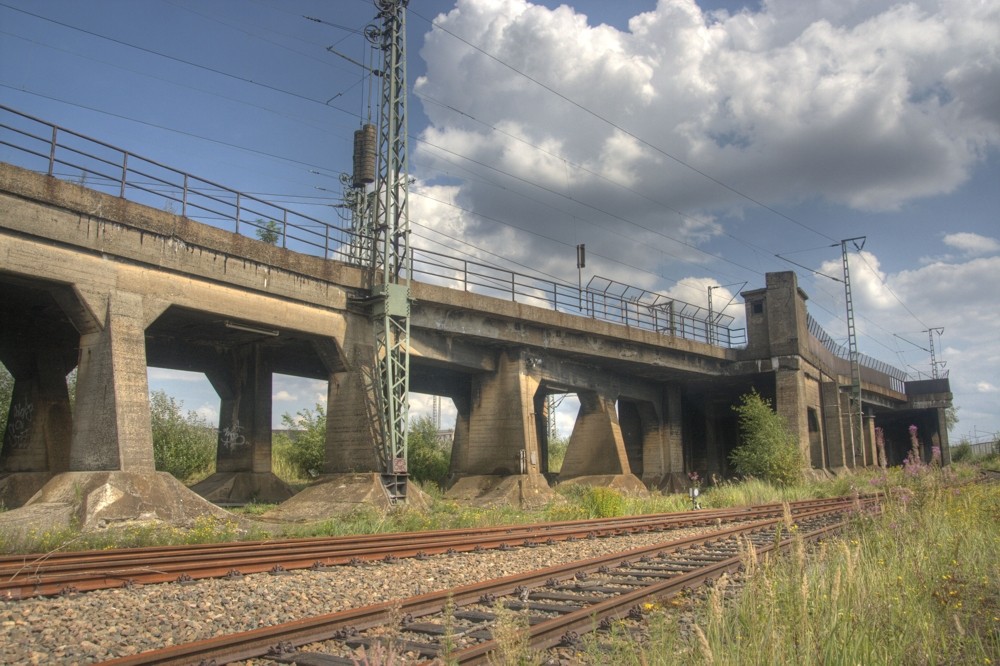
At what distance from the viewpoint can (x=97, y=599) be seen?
7281mm

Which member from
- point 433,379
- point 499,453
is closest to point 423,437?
point 433,379

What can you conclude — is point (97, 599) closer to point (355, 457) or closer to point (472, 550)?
point (472, 550)

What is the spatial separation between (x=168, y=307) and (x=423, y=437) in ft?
71.1

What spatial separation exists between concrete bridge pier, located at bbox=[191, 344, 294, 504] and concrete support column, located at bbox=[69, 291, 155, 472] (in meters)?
7.69

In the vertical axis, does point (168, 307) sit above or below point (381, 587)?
above

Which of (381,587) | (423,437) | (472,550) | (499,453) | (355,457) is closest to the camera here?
(381,587)

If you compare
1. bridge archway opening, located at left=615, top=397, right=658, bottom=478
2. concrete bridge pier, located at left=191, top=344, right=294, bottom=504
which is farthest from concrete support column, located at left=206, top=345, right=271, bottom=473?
bridge archway opening, located at left=615, top=397, right=658, bottom=478

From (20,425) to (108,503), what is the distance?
6.96 metres

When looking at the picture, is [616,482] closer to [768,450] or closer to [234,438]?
[768,450]

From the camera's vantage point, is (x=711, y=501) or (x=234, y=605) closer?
(x=234, y=605)

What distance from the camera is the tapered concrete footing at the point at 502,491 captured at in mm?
23031

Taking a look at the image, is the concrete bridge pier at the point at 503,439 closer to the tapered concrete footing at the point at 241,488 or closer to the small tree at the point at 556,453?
the tapered concrete footing at the point at 241,488

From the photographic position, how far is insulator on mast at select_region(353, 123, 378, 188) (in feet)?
89.3

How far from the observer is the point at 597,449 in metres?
29.4
